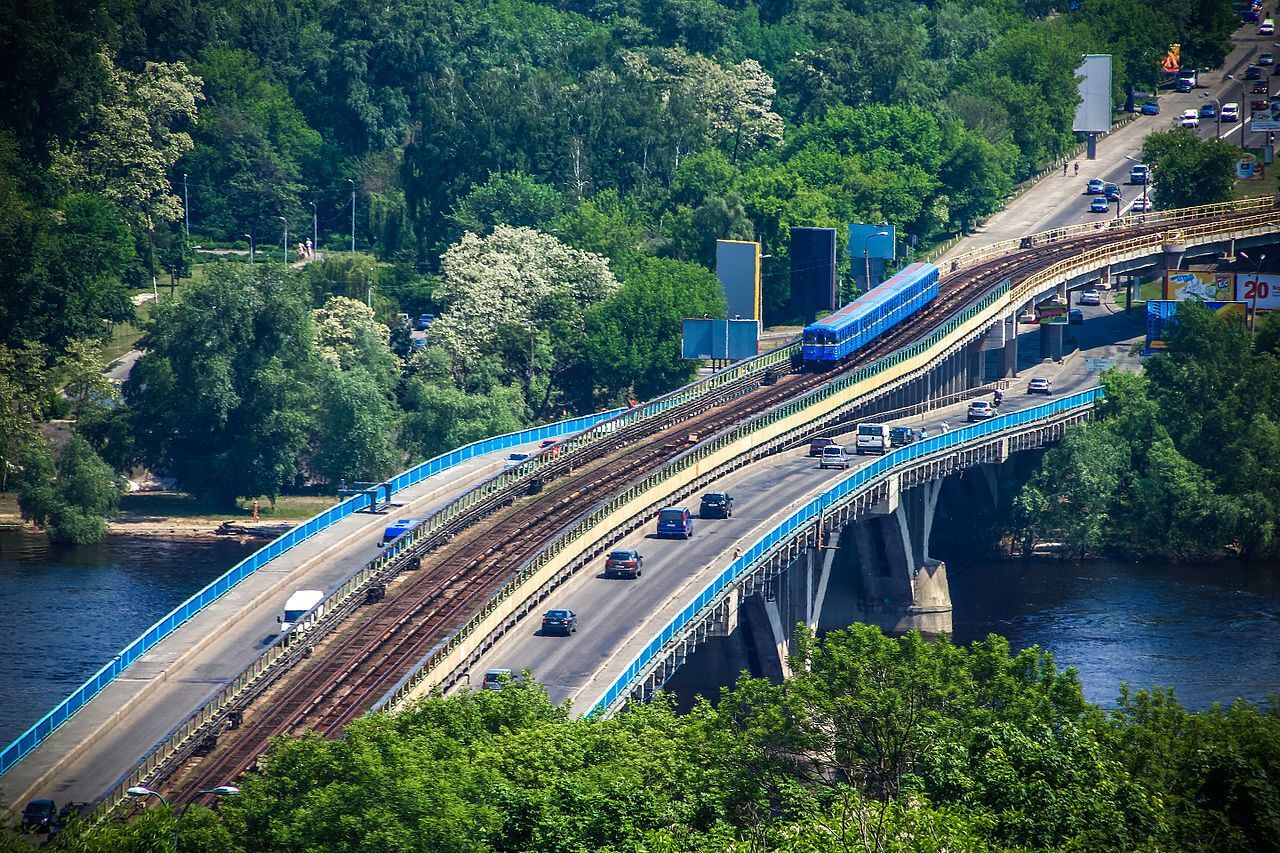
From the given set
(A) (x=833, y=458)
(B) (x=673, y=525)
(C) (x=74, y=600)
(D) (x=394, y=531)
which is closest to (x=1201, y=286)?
(A) (x=833, y=458)

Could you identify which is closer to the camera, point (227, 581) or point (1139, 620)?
point (227, 581)

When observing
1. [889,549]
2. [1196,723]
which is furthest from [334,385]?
[1196,723]

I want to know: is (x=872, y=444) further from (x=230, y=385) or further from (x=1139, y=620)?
(x=230, y=385)

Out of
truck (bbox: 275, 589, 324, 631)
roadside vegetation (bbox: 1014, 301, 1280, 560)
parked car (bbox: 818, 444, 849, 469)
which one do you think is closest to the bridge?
truck (bbox: 275, 589, 324, 631)

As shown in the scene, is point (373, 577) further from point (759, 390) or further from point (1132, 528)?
point (1132, 528)

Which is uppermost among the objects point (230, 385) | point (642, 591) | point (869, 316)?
point (869, 316)

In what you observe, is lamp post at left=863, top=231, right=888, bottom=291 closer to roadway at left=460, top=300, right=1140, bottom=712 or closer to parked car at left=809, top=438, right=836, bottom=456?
roadway at left=460, top=300, right=1140, bottom=712
